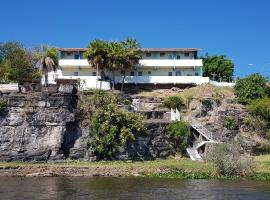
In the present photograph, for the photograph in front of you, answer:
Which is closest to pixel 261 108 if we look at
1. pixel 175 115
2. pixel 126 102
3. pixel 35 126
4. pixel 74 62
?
pixel 175 115

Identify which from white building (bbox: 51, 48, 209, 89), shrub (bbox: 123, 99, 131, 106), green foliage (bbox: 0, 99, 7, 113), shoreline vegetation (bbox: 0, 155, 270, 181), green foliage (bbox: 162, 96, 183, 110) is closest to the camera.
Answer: shoreline vegetation (bbox: 0, 155, 270, 181)

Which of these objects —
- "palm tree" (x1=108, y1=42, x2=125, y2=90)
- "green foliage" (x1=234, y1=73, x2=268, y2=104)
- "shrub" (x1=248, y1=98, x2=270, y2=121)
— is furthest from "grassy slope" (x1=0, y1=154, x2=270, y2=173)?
"palm tree" (x1=108, y1=42, x2=125, y2=90)

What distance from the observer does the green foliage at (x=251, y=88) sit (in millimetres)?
78062

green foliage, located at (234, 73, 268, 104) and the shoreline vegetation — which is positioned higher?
green foliage, located at (234, 73, 268, 104)

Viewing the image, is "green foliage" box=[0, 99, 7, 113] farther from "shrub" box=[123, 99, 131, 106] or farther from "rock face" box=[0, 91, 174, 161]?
"shrub" box=[123, 99, 131, 106]

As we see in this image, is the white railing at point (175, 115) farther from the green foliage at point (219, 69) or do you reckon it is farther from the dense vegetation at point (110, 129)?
the green foliage at point (219, 69)

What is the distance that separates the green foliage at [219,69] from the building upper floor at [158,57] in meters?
11.9

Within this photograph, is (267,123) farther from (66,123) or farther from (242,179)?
(66,123)

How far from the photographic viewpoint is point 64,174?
55.8 m

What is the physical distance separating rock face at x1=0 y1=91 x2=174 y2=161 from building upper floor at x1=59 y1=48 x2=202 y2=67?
20.7 m

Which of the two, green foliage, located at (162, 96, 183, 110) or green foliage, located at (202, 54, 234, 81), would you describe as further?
green foliage, located at (202, 54, 234, 81)

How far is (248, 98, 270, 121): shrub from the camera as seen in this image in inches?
2859

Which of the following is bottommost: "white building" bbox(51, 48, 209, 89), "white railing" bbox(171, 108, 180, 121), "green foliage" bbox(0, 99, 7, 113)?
"white railing" bbox(171, 108, 180, 121)

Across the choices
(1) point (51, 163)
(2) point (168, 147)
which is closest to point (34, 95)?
(1) point (51, 163)
